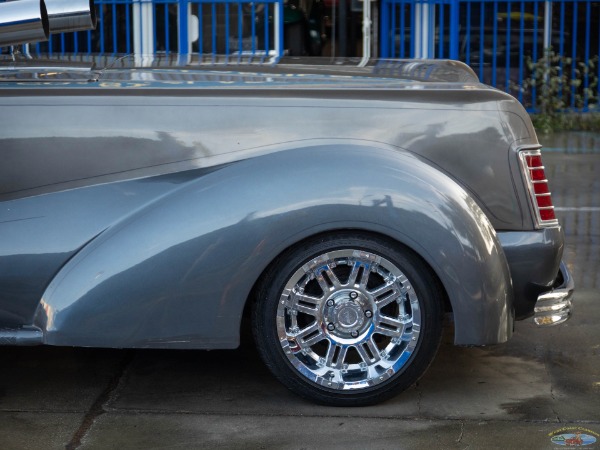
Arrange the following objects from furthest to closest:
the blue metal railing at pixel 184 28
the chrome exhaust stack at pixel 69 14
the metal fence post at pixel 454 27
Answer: the blue metal railing at pixel 184 28 → the metal fence post at pixel 454 27 → the chrome exhaust stack at pixel 69 14

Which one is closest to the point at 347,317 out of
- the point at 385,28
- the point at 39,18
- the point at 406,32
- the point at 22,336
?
the point at 22,336

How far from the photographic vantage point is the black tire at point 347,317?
4219 millimetres

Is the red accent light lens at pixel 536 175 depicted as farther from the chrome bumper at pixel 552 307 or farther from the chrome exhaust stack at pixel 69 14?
the chrome exhaust stack at pixel 69 14

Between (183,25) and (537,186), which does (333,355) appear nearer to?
(537,186)

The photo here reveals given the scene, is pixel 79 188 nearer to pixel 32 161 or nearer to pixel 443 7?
pixel 32 161

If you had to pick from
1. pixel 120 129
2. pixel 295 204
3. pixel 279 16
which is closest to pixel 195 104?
pixel 120 129

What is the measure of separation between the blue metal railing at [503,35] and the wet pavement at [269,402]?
6.98 m

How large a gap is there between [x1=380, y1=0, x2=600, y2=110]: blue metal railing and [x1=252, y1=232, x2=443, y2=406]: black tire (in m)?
Answer: 7.94

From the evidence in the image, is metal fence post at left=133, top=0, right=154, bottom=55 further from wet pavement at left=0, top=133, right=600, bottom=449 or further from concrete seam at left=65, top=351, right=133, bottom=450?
concrete seam at left=65, top=351, right=133, bottom=450

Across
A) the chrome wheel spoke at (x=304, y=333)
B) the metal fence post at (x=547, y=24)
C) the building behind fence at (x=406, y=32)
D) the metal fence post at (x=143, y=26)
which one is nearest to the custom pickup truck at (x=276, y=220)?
the chrome wheel spoke at (x=304, y=333)

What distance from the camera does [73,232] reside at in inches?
167

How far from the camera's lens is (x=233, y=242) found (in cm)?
414

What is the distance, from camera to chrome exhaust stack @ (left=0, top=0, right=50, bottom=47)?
13.9ft

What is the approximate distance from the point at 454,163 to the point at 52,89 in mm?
1565
